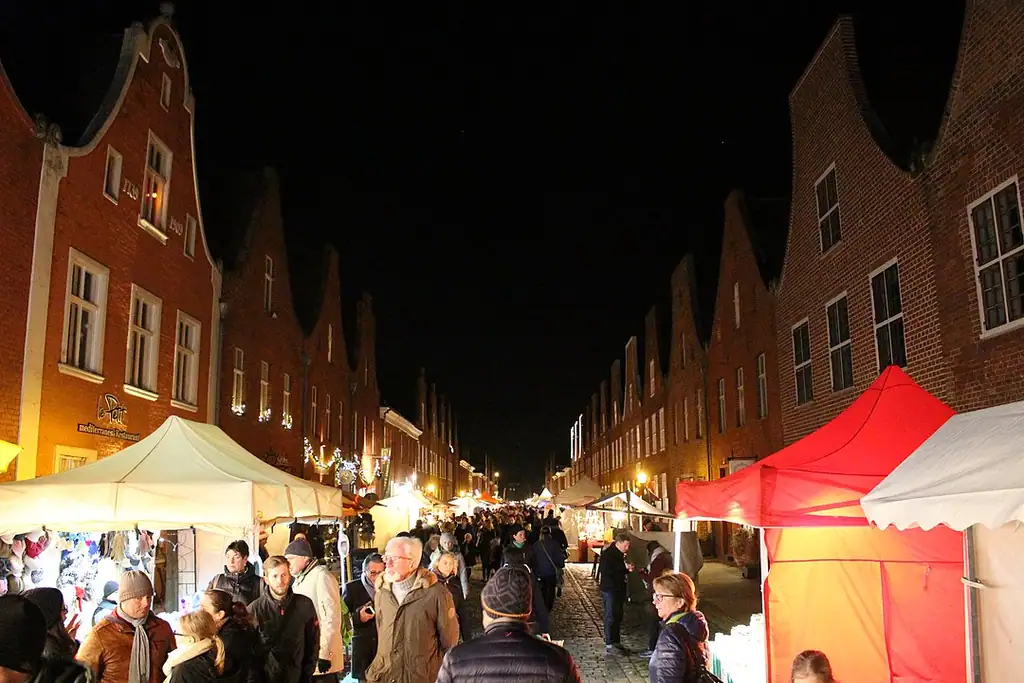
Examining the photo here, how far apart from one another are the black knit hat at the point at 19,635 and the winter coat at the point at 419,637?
302 centimetres

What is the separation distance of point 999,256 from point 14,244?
13.6m

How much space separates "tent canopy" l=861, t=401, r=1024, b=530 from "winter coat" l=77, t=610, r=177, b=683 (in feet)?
15.8

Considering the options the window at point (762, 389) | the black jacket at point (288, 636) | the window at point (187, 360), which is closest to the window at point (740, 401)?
the window at point (762, 389)

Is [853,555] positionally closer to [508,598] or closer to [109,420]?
[508,598]

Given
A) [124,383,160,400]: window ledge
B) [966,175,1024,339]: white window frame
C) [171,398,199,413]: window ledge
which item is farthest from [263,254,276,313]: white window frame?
[966,175,1024,339]: white window frame

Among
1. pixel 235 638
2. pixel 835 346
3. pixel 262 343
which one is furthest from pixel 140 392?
pixel 835 346

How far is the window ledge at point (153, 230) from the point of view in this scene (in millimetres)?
15820

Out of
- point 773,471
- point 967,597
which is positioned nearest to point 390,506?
point 773,471

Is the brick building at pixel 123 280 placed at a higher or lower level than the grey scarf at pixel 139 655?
higher

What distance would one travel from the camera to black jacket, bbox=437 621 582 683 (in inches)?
145

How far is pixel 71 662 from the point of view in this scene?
4234 mm

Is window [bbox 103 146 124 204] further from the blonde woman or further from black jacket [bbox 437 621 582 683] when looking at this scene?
black jacket [bbox 437 621 582 683]

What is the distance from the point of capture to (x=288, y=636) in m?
6.48

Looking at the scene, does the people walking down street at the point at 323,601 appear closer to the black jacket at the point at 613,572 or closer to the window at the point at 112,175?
the black jacket at the point at 613,572
